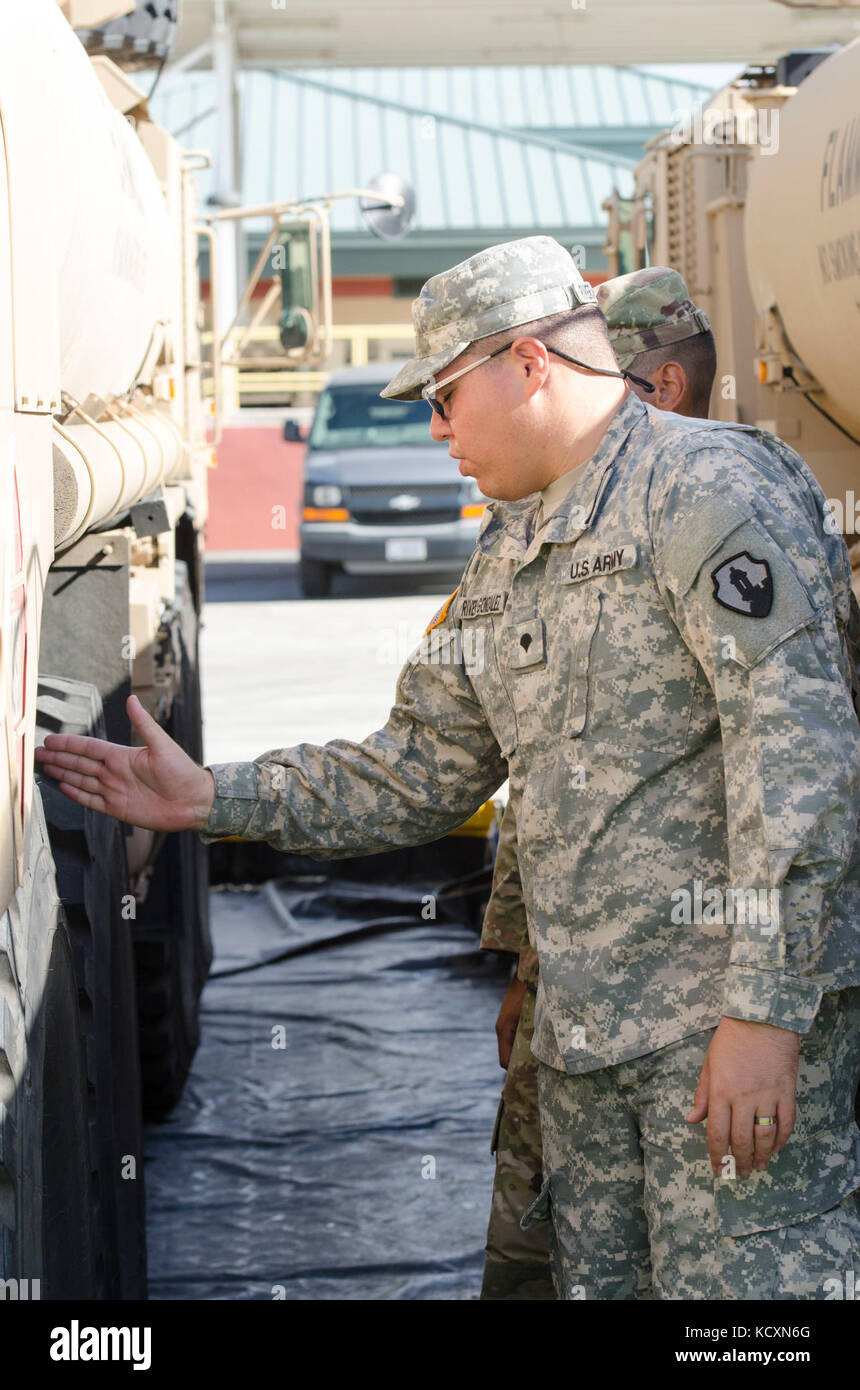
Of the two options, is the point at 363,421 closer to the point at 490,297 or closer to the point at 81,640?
the point at 81,640

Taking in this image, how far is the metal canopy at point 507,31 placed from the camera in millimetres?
23828

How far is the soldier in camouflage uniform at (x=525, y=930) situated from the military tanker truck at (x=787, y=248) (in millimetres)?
821

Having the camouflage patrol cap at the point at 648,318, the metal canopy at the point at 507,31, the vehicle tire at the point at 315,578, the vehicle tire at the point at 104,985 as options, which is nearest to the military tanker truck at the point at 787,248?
the camouflage patrol cap at the point at 648,318

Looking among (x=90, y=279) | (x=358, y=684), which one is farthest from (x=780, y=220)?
(x=358, y=684)

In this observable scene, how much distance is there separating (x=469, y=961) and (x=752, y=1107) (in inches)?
172

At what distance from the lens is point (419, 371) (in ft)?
8.33

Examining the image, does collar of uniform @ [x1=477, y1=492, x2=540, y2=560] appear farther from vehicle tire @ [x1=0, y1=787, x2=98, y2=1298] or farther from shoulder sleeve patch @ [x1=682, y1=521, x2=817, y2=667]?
vehicle tire @ [x1=0, y1=787, x2=98, y2=1298]

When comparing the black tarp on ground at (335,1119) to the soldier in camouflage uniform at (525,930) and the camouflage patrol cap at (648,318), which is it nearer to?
the soldier in camouflage uniform at (525,930)

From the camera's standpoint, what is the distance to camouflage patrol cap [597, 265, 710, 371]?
337 centimetres

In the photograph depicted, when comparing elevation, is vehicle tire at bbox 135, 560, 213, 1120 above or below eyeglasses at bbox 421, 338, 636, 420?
below

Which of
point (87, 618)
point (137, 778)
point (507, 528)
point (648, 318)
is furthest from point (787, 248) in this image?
point (137, 778)

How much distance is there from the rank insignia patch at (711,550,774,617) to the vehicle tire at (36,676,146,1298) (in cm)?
116

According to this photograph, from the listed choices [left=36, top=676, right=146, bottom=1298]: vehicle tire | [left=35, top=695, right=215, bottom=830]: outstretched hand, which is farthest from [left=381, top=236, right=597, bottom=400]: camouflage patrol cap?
[left=36, top=676, right=146, bottom=1298]: vehicle tire

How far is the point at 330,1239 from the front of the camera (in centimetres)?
438
